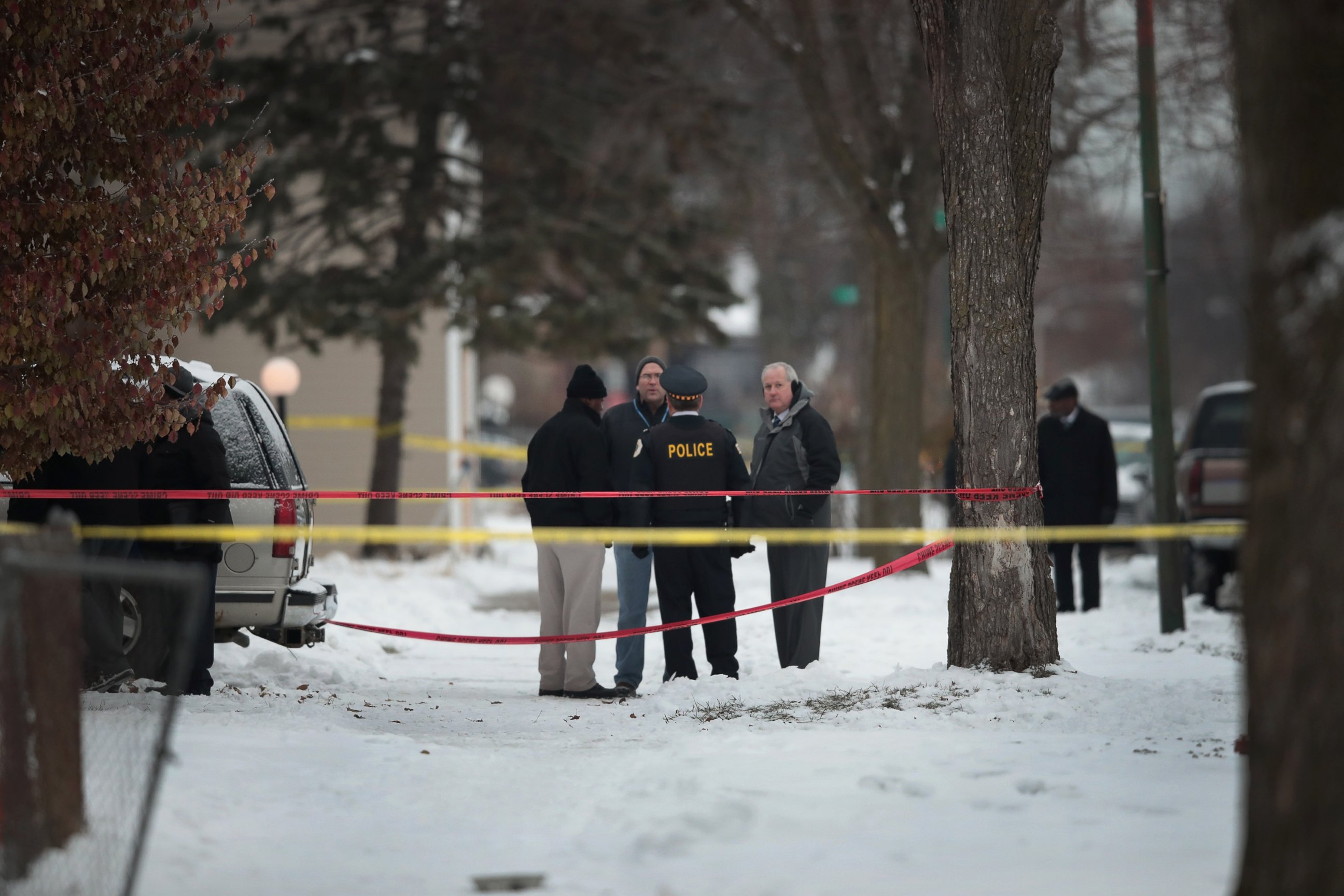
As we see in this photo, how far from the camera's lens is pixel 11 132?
6973mm

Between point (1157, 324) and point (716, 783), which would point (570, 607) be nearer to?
point (716, 783)

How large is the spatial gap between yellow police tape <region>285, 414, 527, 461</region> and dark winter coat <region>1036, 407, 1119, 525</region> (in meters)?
7.77

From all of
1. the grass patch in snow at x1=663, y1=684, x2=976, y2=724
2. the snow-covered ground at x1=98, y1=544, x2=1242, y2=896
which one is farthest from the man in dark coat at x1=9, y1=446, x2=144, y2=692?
the grass patch in snow at x1=663, y1=684, x2=976, y2=724

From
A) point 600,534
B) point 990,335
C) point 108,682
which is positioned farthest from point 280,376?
point 990,335

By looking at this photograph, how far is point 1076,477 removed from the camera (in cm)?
1252

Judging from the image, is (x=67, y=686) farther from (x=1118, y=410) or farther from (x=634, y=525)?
(x=1118, y=410)

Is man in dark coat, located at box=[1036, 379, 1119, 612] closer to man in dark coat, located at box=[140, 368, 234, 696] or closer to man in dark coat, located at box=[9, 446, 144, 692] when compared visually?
man in dark coat, located at box=[140, 368, 234, 696]

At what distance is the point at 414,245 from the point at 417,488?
13.1 ft

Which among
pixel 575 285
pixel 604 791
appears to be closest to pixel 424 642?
pixel 604 791

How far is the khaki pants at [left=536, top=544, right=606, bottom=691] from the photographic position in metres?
8.85

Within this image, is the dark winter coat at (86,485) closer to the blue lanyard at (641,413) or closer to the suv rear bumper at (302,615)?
the suv rear bumper at (302,615)

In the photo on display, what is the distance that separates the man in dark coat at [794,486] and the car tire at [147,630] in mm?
3368

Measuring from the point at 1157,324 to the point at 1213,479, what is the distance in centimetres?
164

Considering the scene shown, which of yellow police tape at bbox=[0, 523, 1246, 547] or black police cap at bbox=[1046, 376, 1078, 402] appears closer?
yellow police tape at bbox=[0, 523, 1246, 547]
